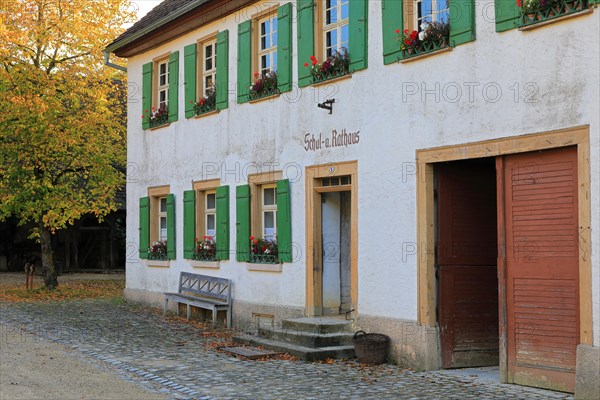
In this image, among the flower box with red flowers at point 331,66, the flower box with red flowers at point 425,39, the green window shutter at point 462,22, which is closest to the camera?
the green window shutter at point 462,22

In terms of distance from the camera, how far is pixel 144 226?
60.6ft

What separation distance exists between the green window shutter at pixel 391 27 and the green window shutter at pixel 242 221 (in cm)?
419

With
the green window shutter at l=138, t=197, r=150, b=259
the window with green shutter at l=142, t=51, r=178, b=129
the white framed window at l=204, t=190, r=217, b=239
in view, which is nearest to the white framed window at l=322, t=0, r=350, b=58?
the white framed window at l=204, t=190, r=217, b=239

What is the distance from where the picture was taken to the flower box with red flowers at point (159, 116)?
17609 millimetres

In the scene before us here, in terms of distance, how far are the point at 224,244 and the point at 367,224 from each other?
4268mm

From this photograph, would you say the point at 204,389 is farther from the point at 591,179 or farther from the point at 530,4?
the point at 530,4

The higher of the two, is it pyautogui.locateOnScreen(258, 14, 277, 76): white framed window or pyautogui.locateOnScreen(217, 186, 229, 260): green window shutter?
pyautogui.locateOnScreen(258, 14, 277, 76): white framed window

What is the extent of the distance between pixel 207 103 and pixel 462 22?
700 centimetres

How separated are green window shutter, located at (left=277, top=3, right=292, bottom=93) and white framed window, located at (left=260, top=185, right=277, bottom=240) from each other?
1.79 metres

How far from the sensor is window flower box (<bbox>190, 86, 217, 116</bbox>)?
1577 centimetres

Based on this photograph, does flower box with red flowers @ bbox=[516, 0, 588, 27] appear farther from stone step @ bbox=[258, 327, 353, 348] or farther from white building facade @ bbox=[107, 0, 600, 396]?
stone step @ bbox=[258, 327, 353, 348]

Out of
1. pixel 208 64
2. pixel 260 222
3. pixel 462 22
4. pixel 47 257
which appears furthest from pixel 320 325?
pixel 47 257

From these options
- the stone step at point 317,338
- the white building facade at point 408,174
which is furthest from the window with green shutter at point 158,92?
the stone step at point 317,338

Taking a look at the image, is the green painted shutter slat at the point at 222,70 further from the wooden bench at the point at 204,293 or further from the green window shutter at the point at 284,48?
the wooden bench at the point at 204,293
